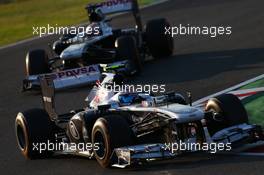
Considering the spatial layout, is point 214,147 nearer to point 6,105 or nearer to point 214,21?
point 6,105

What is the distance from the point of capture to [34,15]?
101 feet

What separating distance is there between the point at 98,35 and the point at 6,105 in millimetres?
2954

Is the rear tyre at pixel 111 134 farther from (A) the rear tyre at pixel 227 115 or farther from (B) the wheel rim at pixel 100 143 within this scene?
(A) the rear tyre at pixel 227 115

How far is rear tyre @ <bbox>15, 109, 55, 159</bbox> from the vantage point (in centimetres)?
1190

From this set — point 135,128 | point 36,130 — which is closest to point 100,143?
point 135,128

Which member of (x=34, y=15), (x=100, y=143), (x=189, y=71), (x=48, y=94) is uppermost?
(x=34, y=15)

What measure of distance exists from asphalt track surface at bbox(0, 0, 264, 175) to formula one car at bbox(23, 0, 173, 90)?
34 centimetres

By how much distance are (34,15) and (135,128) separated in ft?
67.5

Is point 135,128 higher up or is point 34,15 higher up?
point 34,15

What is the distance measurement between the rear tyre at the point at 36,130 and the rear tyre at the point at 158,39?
7.66 m

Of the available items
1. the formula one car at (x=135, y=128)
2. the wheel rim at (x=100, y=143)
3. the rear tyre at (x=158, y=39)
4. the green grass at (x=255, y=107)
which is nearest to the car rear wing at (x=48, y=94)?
the formula one car at (x=135, y=128)

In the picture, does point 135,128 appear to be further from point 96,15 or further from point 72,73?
point 96,15

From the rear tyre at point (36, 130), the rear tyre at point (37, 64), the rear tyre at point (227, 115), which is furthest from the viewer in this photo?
the rear tyre at point (37, 64)

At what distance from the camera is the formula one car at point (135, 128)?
10.2 meters
